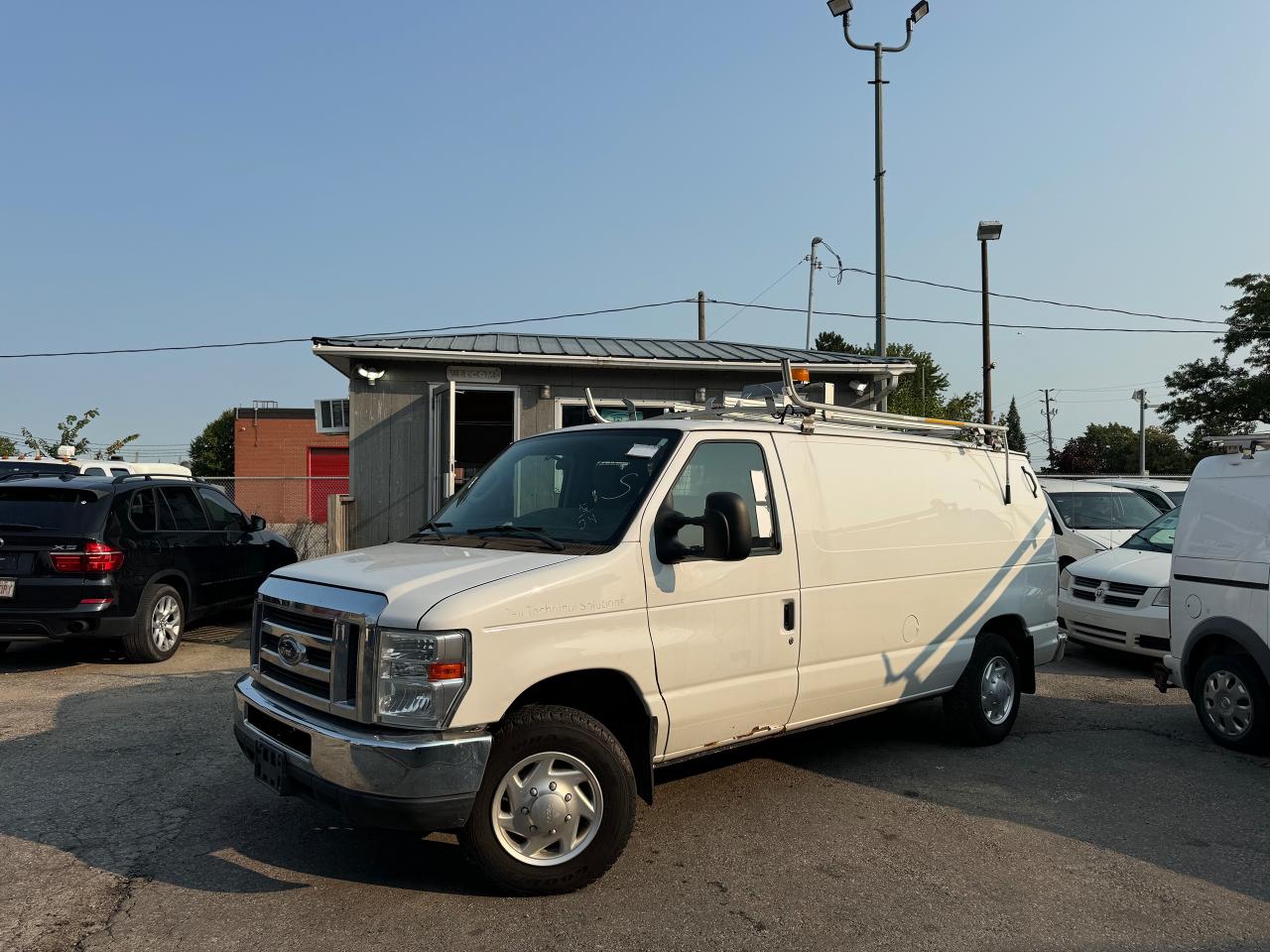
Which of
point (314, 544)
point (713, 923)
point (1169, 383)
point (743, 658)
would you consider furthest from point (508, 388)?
point (1169, 383)

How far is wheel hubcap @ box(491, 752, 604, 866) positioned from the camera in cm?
376

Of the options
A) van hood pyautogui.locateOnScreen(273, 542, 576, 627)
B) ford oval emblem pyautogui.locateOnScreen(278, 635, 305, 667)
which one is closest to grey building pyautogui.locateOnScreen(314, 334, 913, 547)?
van hood pyautogui.locateOnScreen(273, 542, 576, 627)

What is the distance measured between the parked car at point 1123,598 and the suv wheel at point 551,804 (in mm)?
6342

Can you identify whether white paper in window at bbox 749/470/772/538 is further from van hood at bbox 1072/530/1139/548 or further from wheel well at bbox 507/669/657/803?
van hood at bbox 1072/530/1139/548

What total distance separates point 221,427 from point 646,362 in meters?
46.5

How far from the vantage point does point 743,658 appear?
452 centimetres

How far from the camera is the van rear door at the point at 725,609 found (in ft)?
13.9

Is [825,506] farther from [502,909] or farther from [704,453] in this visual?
[502,909]

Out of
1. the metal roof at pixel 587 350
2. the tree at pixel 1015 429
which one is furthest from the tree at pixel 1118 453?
the metal roof at pixel 587 350

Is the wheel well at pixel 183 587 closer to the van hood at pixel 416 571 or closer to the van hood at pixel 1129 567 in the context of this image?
the van hood at pixel 416 571

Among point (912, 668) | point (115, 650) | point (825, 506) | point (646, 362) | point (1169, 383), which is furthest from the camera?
point (1169, 383)

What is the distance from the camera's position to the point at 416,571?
12.9 ft

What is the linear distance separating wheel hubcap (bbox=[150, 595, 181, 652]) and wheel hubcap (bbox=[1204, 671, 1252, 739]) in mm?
8696

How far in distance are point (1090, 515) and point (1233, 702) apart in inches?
266
